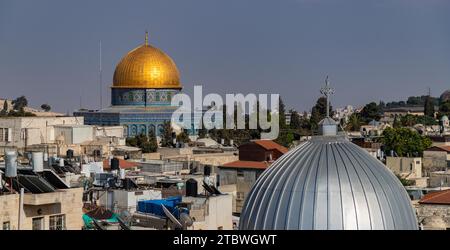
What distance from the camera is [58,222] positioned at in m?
11.3

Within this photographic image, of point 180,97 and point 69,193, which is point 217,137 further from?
point 69,193

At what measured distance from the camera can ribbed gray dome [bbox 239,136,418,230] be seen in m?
9.74

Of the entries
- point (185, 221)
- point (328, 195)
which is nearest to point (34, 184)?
point (185, 221)

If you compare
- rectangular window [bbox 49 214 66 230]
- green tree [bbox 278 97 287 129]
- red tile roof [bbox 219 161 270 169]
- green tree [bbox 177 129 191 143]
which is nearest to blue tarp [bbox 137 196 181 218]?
rectangular window [bbox 49 214 66 230]

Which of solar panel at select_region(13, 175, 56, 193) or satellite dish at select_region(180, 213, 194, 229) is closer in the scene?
solar panel at select_region(13, 175, 56, 193)

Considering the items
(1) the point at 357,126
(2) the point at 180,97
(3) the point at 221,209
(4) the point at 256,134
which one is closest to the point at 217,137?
(4) the point at 256,134

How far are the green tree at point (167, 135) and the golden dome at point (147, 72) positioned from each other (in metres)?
3.20

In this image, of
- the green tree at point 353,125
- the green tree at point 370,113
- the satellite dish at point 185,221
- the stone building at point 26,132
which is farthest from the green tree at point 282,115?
the satellite dish at point 185,221

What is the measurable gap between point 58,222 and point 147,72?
39380mm

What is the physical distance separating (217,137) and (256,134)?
189 centimetres

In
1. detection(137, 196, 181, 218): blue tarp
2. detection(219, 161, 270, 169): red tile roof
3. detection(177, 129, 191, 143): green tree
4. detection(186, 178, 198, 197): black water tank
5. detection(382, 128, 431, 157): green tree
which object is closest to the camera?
detection(137, 196, 181, 218): blue tarp

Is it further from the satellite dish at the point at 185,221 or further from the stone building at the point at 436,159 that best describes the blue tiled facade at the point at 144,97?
the satellite dish at the point at 185,221

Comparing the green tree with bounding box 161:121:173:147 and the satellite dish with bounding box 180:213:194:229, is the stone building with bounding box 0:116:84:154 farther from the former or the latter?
the satellite dish with bounding box 180:213:194:229

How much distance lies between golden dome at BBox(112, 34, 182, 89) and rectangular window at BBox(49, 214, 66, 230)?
39.0 meters
